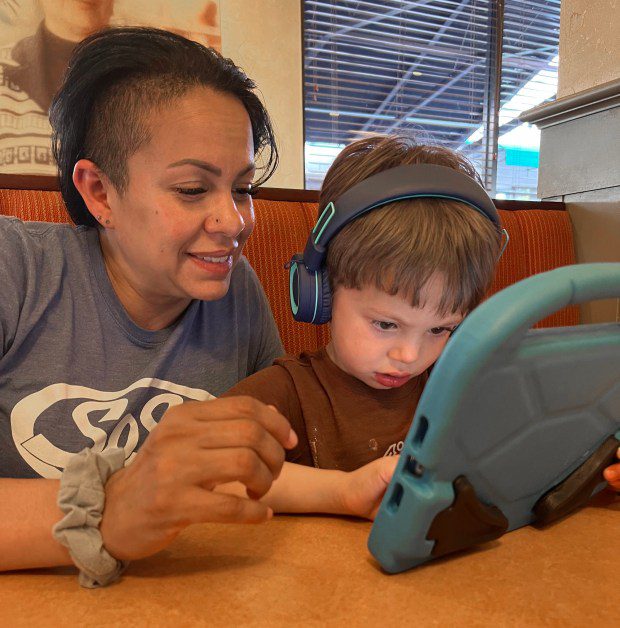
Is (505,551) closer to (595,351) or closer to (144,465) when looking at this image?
(595,351)

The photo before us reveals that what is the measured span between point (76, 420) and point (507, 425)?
0.76 metres

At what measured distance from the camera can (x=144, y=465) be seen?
21.1 inches

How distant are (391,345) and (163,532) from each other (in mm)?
438

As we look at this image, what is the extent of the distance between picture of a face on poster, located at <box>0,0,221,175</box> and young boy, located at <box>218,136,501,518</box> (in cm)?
264

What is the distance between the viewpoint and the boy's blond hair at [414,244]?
84 centimetres

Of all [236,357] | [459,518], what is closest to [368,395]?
[236,357]

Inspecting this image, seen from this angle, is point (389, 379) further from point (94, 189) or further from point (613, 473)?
point (94, 189)

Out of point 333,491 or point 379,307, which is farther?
point 379,307

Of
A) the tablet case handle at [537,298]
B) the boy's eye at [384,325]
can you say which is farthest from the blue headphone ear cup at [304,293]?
the tablet case handle at [537,298]

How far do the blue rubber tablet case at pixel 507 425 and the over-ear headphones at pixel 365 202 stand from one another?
32 centimetres

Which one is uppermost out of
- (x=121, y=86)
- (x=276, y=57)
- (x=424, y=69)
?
(x=424, y=69)

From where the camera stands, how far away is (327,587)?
0.51 metres

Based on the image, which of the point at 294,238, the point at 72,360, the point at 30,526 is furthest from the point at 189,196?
the point at 294,238

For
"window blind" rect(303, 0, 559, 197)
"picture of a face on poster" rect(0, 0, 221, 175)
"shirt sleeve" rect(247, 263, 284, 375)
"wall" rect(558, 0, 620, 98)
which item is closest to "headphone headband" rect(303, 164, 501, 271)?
"shirt sleeve" rect(247, 263, 284, 375)
